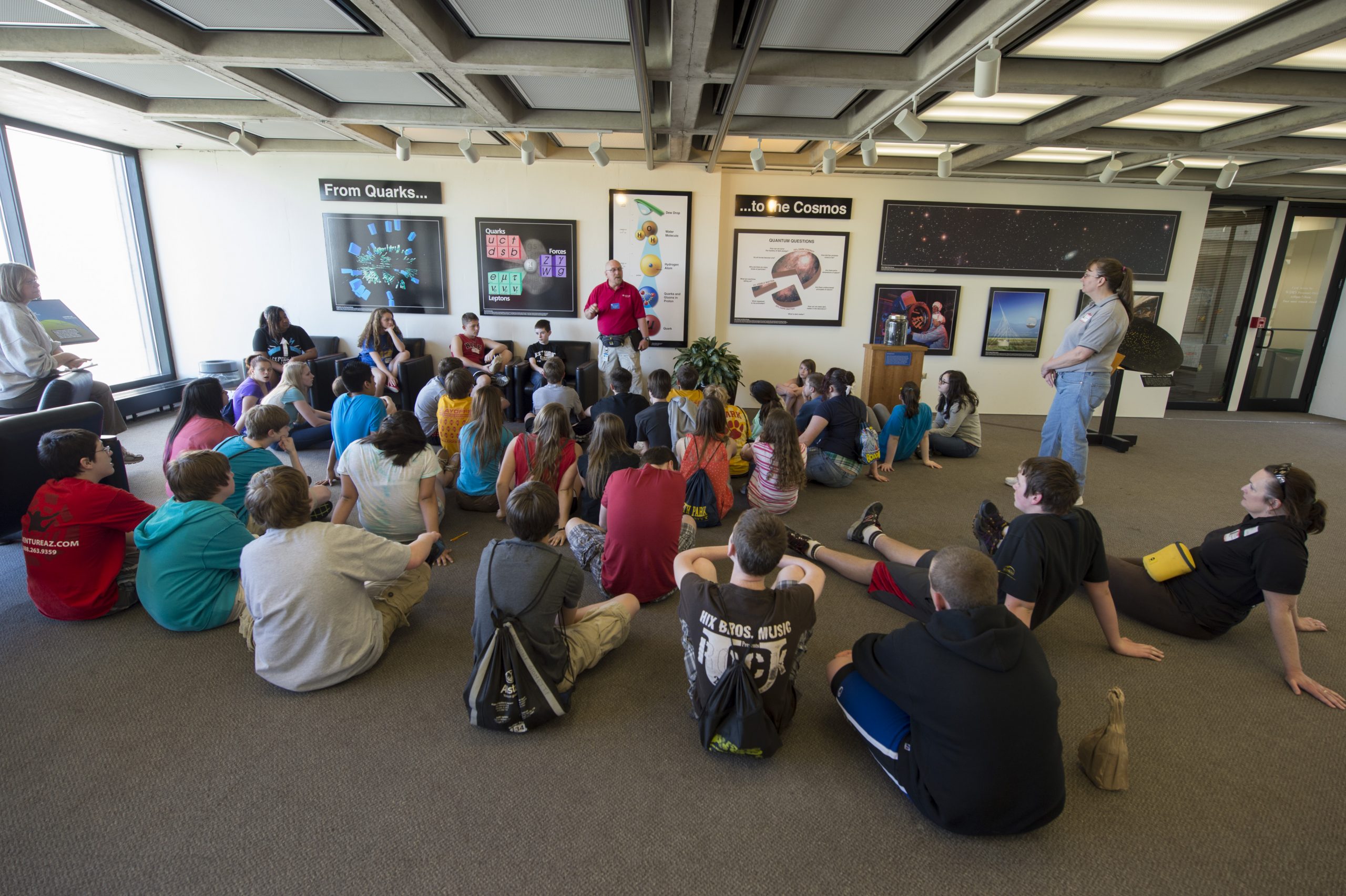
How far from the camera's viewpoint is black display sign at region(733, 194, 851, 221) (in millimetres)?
7535

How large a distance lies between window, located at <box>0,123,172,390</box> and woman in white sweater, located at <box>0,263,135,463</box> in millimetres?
1998

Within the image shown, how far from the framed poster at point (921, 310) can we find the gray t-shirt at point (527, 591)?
672 centimetres

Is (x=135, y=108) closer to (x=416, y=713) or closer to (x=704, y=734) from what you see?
(x=416, y=713)

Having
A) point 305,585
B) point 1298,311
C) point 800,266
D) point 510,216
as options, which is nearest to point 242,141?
point 510,216

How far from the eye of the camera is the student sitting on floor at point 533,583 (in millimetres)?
2125

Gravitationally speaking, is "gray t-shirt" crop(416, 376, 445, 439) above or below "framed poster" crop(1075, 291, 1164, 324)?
below

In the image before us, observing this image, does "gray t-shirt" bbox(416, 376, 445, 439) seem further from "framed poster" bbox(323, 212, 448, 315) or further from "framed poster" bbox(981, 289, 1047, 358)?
"framed poster" bbox(981, 289, 1047, 358)

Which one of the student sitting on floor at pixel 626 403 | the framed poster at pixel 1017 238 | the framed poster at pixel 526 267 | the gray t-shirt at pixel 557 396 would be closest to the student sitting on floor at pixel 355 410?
the gray t-shirt at pixel 557 396

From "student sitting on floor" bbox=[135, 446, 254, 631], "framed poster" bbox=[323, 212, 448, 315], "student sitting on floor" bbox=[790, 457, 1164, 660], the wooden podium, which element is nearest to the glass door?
the wooden podium

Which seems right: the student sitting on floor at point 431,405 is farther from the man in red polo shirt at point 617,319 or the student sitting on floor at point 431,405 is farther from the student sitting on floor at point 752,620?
the student sitting on floor at point 752,620

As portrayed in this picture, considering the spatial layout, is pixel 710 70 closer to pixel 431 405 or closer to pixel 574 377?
pixel 431 405

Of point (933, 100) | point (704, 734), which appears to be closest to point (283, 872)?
point (704, 734)

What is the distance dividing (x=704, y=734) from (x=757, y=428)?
308cm

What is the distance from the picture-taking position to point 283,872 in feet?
5.42
